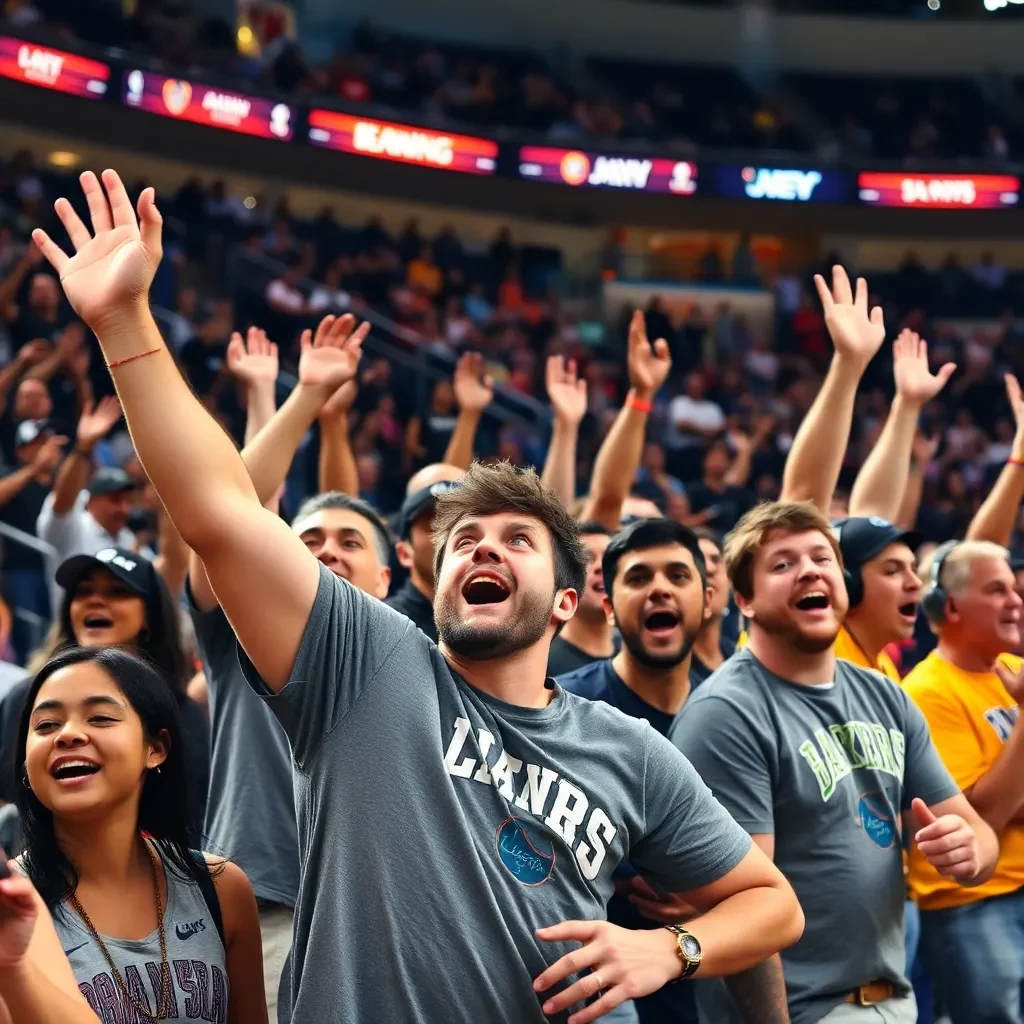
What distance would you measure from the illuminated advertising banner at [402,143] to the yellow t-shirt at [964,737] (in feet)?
39.1

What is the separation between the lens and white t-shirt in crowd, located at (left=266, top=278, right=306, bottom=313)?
1242 cm

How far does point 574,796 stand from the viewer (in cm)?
222

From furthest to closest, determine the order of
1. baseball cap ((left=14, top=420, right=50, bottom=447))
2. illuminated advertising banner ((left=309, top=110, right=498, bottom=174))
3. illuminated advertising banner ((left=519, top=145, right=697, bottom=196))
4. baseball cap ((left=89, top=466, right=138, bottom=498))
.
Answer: illuminated advertising banner ((left=519, top=145, right=697, bottom=196)) < illuminated advertising banner ((left=309, top=110, right=498, bottom=174)) < baseball cap ((left=14, top=420, right=50, bottom=447)) < baseball cap ((left=89, top=466, right=138, bottom=498))

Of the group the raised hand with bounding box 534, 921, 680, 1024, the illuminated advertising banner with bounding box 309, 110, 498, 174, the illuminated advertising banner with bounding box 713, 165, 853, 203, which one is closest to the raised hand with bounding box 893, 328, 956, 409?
the raised hand with bounding box 534, 921, 680, 1024

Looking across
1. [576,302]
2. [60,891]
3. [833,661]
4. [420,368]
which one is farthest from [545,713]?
[576,302]

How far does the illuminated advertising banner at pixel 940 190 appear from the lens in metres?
17.7

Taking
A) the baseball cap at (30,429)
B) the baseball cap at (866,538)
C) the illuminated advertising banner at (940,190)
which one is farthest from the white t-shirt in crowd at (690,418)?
the baseball cap at (866,538)

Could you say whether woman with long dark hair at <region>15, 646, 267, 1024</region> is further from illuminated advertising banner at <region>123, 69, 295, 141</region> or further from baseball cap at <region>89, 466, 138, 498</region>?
illuminated advertising banner at <region>123, 69, 295, 141</region>

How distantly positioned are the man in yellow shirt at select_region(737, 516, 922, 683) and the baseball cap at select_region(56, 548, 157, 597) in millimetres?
1749

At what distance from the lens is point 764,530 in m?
3.30

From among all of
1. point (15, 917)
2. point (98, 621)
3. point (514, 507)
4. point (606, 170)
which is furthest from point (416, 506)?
point (606, 170)

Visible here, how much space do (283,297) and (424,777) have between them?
35.5 ft

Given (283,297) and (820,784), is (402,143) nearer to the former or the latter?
(283,297)

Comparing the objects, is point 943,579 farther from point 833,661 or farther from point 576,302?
point 576,302
